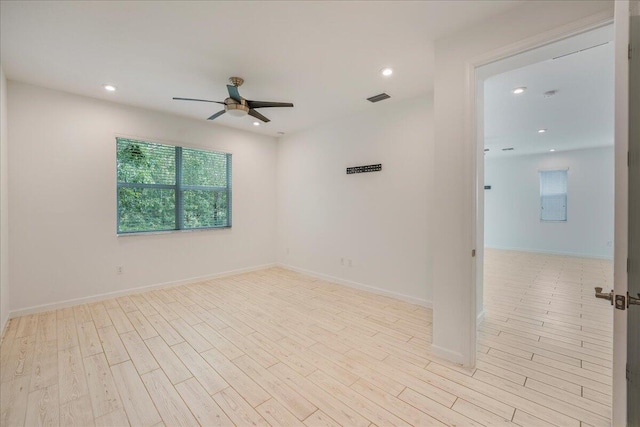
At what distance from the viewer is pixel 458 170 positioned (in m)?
2.25

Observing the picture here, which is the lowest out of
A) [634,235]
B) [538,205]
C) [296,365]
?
[296,365]

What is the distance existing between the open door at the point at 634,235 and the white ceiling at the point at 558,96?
0.88 metres

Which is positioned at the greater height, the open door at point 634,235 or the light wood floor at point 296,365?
the open door at point 634,235

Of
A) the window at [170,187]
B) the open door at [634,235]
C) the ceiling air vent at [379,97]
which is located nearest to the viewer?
the open door at [634,235]

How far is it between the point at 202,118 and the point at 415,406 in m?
4.90

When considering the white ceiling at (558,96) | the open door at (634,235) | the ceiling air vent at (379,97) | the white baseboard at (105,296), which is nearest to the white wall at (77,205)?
the white baseboard at (105,296)

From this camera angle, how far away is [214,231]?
4.91m

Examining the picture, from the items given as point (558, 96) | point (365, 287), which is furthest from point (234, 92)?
point (558, 96)

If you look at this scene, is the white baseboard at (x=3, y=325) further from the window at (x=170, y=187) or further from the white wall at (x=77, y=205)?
the window at (x=170, y=187)

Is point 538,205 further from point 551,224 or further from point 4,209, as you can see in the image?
point 4,209

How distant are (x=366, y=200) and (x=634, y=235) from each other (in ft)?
10.3

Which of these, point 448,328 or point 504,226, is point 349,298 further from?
point 504,226

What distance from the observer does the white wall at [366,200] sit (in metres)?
3.62

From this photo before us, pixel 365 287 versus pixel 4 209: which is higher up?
pixel 4 209
